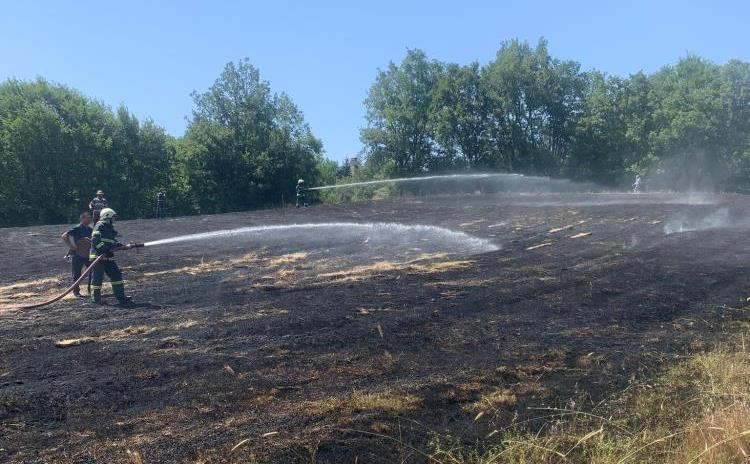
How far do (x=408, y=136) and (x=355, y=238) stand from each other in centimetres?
4298

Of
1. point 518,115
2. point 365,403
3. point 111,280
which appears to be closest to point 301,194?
point 111,280

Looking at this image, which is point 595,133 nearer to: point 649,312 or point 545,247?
point 545,247

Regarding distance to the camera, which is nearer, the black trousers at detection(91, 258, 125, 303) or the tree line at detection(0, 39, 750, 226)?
the black trousers at detection(91, 258, 125, 303)

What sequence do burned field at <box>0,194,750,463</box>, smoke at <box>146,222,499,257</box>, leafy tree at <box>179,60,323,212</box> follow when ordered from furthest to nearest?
leafy tree at <box>179,60,323,212</box>, smoke at <box>146,222,499,257</box>, burned field at <box>0,194,750,463</box>

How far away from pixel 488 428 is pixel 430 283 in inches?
247

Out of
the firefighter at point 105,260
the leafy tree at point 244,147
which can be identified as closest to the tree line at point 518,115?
the leafy tree at point 244,147

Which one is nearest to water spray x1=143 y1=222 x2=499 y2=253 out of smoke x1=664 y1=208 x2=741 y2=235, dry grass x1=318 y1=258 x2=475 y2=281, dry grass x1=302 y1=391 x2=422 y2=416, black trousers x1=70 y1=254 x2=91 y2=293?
dry grass x1=318 y1=258 x2=475 y2=281

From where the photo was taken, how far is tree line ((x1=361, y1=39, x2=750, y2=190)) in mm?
54469

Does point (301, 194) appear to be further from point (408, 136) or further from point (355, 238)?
point (408, 136)

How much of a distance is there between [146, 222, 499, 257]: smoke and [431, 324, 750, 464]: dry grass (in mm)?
9678

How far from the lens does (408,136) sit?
6047 cm

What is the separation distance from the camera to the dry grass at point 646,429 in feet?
14.4

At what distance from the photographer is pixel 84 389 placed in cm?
623

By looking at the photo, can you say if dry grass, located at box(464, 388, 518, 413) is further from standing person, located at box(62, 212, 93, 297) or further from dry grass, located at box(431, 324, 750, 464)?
standing person, located at box(62, 212, 93, 297)
